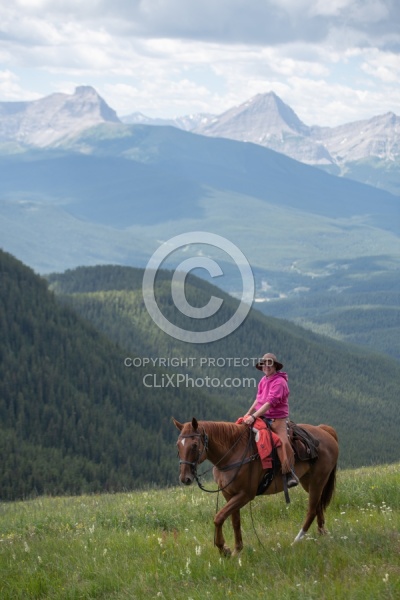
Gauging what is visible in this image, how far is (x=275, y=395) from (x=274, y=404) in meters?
0.27

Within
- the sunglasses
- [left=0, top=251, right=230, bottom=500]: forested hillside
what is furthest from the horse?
[left=0, top=251, right=230, bottom=500]: forested hillside

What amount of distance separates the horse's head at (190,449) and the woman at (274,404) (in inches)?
59.7

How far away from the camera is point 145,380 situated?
15838cm

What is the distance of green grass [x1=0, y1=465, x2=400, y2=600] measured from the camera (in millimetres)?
14328

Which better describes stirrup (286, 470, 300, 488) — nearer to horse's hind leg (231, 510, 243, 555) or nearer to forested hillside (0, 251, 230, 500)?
horse's hind leg (231, 510, 243, 555)

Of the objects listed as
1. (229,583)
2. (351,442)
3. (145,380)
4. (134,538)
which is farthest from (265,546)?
(145,380)

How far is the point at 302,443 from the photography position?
60.8 ft

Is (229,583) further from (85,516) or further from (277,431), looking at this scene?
(85,516)

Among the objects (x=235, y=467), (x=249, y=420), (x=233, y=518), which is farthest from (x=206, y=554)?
(x=249, y=420)

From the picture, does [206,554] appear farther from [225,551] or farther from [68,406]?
[68,406]

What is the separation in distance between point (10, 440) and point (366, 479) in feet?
324

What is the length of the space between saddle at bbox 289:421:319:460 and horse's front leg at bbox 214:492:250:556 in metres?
1.80

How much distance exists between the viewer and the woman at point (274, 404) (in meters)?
17.9

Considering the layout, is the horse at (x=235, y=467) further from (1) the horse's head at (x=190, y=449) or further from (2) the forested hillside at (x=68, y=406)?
(2) the forested hillside at (x=68, y=406)
